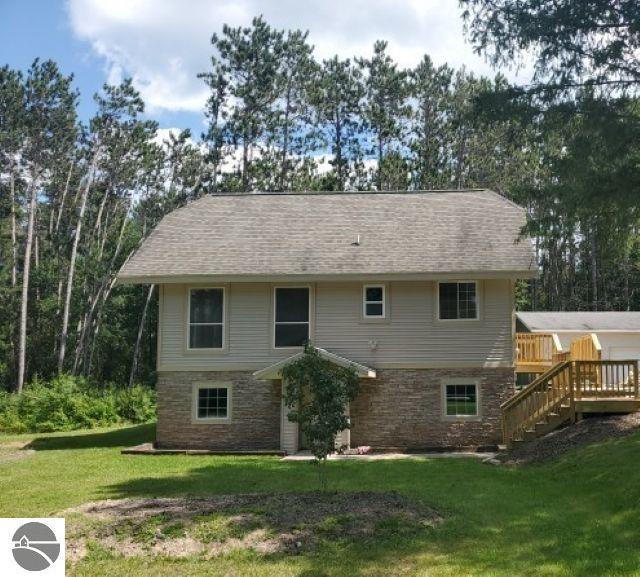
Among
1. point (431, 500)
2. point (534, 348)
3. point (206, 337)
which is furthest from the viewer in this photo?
point (534, 348)

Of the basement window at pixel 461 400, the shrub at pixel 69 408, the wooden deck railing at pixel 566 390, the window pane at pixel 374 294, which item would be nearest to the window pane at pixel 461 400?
the basement window at pixel 461 400

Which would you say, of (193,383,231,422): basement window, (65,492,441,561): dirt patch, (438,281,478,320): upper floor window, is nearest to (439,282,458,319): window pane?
(438,281,478,320): upper floor window

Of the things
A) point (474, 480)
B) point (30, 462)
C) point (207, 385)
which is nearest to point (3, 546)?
point (474, 480)

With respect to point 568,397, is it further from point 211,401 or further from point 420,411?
point 211,401

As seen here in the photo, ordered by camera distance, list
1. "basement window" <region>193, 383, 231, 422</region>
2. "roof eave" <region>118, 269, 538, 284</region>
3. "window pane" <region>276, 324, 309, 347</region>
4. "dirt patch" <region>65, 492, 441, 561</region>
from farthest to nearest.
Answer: "window pane" <region>276, 324, 309, 347</region>, "basement window" <region>193, 383, 231, 422</region>, "roof eave" <region>118, 269, 538, 284</region>, "dirt patch" <region>65, 492, 441, 561</region>

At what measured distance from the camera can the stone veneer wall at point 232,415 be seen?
1903cm

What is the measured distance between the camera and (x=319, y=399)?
10719 millimetres

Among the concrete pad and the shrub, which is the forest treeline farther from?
the concrete pad

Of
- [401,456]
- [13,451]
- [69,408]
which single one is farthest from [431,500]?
[69,408]

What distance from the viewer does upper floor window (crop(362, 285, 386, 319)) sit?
19.3 meters

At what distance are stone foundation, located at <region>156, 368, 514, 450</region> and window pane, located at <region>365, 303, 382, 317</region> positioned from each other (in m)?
1.58

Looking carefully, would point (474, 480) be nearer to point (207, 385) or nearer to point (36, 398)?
point (207, 385)

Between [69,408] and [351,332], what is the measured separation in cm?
1377

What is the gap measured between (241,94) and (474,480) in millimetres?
34914
